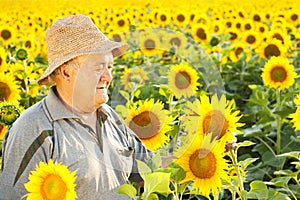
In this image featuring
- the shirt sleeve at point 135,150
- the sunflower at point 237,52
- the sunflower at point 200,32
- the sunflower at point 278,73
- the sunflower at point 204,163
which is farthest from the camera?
the sunflower at point 200,32

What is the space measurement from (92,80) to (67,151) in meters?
0.22

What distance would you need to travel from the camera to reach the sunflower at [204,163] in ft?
5.44

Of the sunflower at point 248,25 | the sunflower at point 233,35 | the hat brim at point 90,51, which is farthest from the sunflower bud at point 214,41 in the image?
the hat brim at point 90,51

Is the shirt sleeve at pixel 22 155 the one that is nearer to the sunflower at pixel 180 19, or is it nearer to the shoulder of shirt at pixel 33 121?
the shoulder of shirt at pixel 33 121

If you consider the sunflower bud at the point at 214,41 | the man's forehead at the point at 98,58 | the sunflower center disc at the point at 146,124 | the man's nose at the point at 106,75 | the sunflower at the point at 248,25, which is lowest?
the sunflower center disc at the point at 146,124

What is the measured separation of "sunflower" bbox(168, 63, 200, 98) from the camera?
7.16 feet

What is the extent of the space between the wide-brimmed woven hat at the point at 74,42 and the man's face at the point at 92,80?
25mm

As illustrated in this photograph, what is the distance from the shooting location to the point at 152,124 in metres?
2.04

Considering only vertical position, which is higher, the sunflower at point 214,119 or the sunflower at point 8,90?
the sunflower at point 214,119

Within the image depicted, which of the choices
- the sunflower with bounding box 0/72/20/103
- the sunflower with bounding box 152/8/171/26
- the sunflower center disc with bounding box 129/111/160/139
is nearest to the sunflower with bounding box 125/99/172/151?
the sunflower center disc with bounding box 129/111/160/139

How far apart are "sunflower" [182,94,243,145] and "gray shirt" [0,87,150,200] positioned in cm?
34

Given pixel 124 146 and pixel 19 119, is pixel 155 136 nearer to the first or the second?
pixel 124 146

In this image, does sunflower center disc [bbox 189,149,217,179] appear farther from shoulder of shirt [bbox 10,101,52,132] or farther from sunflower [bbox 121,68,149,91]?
sunflower [bbox 121,68,149,91]

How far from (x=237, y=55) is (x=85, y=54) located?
3.65 m
